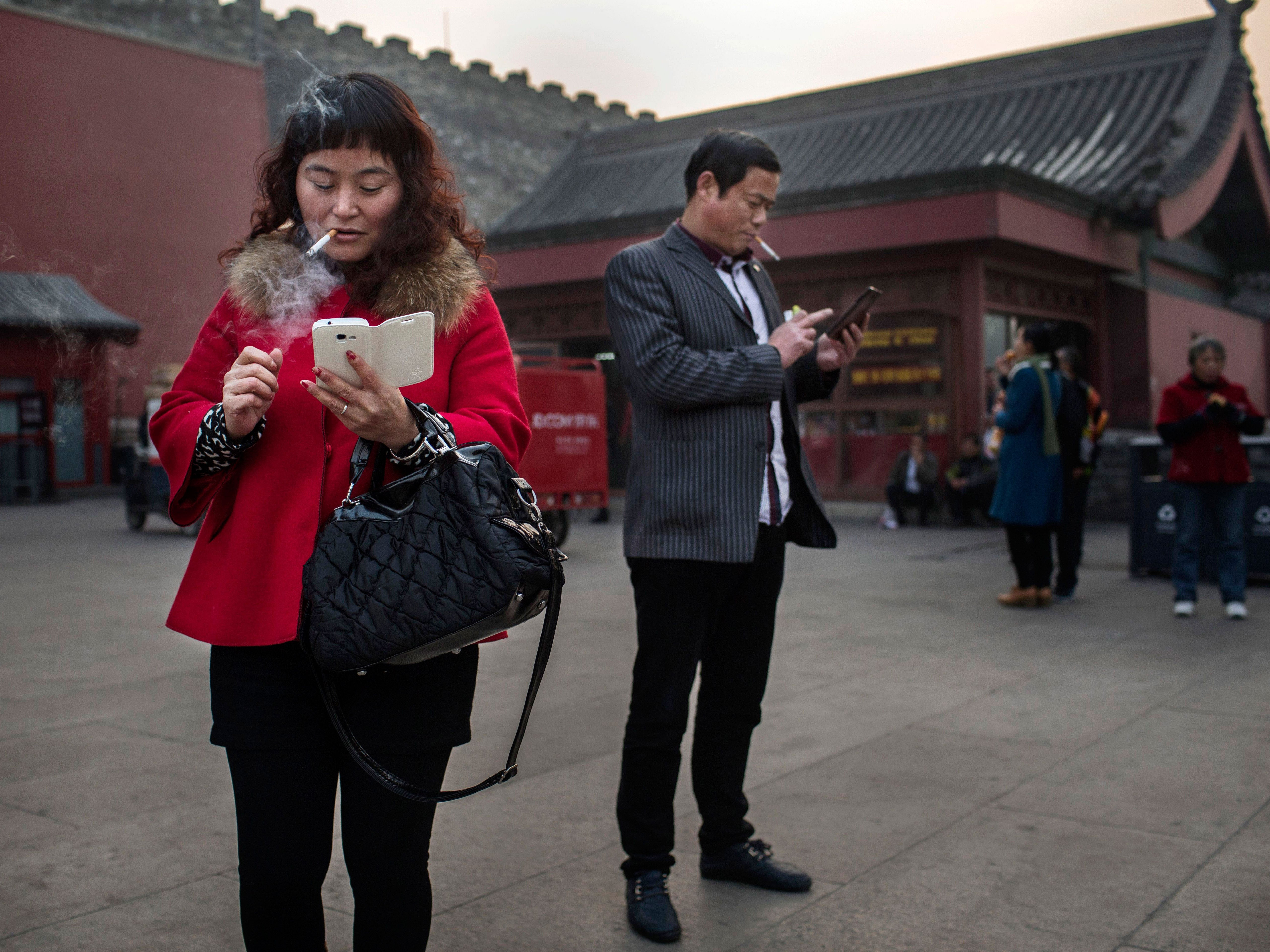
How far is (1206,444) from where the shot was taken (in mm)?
6516

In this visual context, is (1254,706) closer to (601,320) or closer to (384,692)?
(384,692)

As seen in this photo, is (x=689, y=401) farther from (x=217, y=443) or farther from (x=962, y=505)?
(x=962, y=505)

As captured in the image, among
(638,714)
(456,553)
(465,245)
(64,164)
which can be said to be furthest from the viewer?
(638,714)

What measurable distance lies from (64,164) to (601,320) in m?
13.8

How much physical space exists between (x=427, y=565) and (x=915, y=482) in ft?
38.6

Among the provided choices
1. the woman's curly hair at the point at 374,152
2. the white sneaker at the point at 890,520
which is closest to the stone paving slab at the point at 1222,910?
the woman's curly hair at the point at 374,152

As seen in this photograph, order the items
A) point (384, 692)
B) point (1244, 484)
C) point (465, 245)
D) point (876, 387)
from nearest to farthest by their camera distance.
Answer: point (384, 692) < point (465, 245) < point (1244, 484) < point (876, 387)

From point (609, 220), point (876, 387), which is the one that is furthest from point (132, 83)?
point (609, 220)

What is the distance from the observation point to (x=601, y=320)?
15836 mm

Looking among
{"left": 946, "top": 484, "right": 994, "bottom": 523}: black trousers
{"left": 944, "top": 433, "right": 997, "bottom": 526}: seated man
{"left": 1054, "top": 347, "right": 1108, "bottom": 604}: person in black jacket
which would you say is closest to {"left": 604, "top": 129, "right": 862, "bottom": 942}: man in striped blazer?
{"left": 1054, "top": 347, "right": 1108, "bottom": 604}: person in black jacket

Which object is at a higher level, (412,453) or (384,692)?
(412,453)

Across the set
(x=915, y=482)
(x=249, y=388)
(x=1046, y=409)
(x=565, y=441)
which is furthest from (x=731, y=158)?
(x=915, y=482)

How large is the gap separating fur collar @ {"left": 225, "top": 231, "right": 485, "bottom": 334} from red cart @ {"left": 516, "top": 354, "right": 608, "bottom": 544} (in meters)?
8.33

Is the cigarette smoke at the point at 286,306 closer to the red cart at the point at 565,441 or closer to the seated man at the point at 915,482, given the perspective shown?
the red cart at the point at 565,441
